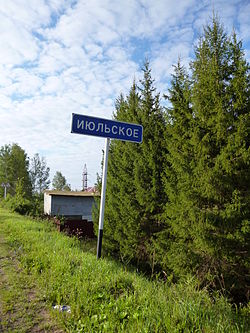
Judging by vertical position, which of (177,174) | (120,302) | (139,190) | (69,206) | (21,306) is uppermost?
(177,174)

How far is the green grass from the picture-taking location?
217 centimetres

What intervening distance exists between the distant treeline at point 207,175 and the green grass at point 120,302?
111 cm

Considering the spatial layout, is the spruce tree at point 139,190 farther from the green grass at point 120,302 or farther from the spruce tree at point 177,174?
the green grass at point 120,302

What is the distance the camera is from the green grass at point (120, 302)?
85.5 inches

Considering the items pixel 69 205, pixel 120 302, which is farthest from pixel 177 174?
pixel 69 205

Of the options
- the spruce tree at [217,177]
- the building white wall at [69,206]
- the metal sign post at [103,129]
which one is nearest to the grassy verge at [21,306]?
the metal sign post at [103,129]

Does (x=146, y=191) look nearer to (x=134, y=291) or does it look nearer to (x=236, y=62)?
(x=236, y=62)

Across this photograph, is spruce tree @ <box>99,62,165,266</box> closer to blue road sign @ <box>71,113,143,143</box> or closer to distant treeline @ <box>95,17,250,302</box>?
distant treeline @ <box>95,17,250,302</box>

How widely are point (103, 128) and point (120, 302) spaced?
284cm

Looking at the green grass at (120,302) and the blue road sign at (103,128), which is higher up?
the blue road sign at (103,128)

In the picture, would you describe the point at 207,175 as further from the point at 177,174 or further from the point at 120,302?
the point at 120,302

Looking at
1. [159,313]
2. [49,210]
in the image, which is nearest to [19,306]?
[159,313]

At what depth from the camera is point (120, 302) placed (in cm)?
266

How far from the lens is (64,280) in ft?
11.0
